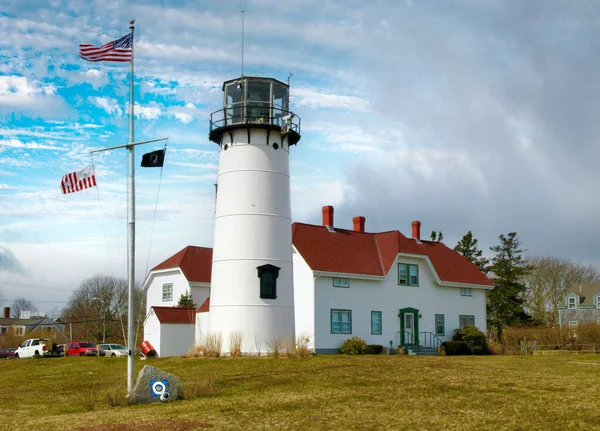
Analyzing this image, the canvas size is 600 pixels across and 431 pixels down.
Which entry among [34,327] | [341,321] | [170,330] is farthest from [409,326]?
[34,327]

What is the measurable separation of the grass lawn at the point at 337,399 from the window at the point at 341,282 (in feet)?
34.3

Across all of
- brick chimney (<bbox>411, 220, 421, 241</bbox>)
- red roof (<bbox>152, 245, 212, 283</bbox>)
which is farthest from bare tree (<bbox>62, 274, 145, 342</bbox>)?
brick chimney (<bbox>411, 220, 421, 241</bbox>)

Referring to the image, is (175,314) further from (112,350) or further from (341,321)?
(341,321)

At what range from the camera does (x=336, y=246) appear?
121 ft

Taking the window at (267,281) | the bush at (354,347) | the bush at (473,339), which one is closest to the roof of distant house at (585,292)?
the bush at (473,339)

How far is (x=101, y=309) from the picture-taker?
71562 millimetres

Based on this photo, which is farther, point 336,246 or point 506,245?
point 506,245

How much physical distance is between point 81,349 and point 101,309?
28.7 meters

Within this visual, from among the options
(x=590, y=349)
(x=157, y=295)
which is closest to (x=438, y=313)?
(x=590, y=349)

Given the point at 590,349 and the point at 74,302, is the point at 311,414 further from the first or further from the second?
the point at 74,302

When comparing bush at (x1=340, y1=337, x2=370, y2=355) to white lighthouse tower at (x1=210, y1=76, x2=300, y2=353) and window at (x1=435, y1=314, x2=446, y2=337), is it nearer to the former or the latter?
white lighthouse tower at (x1=210, y1=76, x2=300, y2=353)

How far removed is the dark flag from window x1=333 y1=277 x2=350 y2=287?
17.5 m

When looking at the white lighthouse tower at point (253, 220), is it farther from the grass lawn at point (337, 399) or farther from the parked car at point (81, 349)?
the parked car at point (81, 349)

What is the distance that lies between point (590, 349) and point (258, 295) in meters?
20.1
